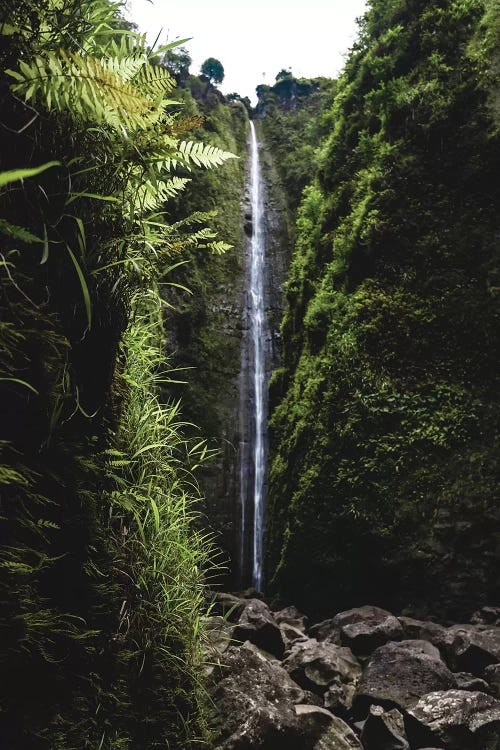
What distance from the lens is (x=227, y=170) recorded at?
14.8 metres

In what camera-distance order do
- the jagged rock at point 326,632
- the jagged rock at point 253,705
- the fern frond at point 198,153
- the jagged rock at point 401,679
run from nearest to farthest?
1. the fern frond at point 198,153
2. the jagged rock at point 253,705
3. the jagged rock at point 401,679
4. the jagged rock at point 326,632

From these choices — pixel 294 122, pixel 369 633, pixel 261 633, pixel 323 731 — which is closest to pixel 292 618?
pixel 369 633

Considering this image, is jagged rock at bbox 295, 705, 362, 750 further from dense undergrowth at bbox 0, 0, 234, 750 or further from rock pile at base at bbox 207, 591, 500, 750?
dense undergrowth at bbox 0, 0, 234, 750

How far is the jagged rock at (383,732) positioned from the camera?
2779 mm

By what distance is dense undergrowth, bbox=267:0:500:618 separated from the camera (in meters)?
5.06

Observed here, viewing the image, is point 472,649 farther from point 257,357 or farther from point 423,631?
point 257,357

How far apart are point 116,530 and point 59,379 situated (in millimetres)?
569

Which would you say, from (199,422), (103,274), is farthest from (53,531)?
(199,422)

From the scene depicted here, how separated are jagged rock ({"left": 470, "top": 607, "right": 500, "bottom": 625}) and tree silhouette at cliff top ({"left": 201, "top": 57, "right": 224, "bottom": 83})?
2172 cm

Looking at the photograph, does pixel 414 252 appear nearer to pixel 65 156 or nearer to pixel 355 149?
pixel 355 149

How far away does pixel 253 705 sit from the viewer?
7.91 ft

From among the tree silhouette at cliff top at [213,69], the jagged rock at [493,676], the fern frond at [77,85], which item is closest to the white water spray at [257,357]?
the jagged rock at [493,676]

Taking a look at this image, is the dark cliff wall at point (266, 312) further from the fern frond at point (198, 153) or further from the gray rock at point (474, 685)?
the fern frond at point (198, 153)

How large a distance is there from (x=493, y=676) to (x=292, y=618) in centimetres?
238
